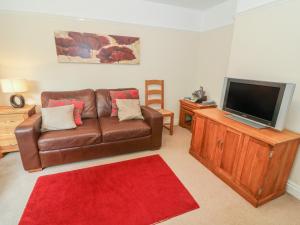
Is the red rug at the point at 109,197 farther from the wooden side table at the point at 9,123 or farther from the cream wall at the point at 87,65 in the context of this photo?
the cream wall at the point at 87,65

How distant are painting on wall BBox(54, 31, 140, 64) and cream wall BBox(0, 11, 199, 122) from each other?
0.09 meters

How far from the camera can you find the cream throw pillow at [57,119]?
229 centimetres

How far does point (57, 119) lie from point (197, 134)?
207 centimetres

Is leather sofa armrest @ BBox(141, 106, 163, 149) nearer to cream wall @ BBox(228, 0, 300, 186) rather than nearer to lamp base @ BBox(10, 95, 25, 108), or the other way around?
cream wall @ BBox(228, 0, 300, 186)

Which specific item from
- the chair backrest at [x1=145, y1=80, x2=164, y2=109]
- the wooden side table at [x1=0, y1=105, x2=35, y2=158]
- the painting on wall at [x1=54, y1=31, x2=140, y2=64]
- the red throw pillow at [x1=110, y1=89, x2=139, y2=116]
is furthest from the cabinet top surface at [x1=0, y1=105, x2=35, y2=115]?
the chair backrest at [x1=145, y1=80, x2=164, y2=109]

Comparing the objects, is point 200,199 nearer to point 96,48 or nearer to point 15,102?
point 96,48

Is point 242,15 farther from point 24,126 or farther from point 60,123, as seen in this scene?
point 24,126

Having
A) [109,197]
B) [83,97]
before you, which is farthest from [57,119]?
[109,197]

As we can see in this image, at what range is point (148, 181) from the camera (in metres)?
2.04

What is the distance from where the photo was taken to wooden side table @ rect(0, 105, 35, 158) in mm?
2369

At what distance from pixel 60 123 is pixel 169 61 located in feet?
8.09

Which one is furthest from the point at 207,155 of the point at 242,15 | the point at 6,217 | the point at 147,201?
the point at 6,217

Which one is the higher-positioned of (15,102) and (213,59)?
(213,59)

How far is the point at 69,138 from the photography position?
7.16 feet
